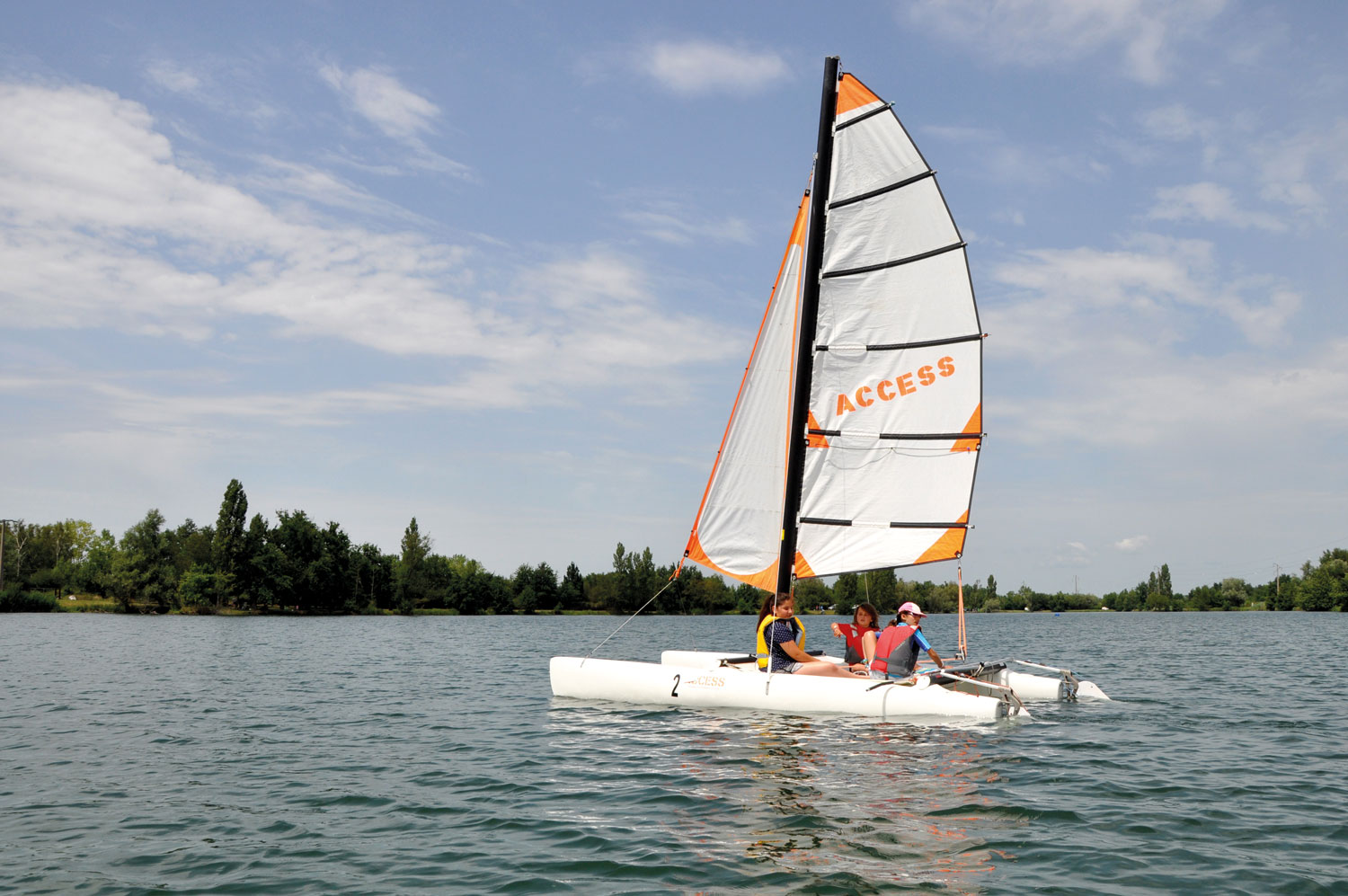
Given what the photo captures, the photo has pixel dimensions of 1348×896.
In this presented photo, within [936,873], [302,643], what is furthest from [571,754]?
[302,643]

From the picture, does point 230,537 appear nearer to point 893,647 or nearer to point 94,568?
point 94,568

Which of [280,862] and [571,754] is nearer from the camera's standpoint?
[280,862]

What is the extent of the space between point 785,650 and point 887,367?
562cm

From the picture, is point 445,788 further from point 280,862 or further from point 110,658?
point 110,658

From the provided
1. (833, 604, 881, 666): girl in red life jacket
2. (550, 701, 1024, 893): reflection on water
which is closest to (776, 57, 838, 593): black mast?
(833, 604, 881, 666): girl in red life jacket

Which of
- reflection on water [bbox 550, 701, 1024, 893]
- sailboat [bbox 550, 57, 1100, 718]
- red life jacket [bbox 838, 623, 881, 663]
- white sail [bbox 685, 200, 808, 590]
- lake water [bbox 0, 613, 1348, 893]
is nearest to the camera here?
lake water [bbox 0, 613, 1348, 893]

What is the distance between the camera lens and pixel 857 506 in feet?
57.3

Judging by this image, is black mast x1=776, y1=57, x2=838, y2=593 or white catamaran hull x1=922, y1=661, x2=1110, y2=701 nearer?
black mast x1=776, y1=57, x2=838, y2=593

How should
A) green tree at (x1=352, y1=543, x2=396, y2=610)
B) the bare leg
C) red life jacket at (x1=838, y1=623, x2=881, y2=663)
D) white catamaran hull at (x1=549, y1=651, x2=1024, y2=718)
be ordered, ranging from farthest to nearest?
green tree at (x1=352, y1=543, x2=396, y2=610)
red life jacket at (x1=838, y1=623, x2=881, y2=663)
the bare leg
white catamaran hull at (x1=549, y1=651, x2=1024, y2=718)

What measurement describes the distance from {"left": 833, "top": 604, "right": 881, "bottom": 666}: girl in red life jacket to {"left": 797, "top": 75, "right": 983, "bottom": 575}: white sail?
0.92 metres

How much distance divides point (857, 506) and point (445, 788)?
9.56 metres

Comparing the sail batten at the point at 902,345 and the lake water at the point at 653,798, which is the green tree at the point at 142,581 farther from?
the sail batten at the point at 902,345

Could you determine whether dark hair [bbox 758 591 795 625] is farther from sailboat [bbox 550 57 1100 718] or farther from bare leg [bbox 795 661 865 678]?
bare leg [bbox 795 661 865 678]

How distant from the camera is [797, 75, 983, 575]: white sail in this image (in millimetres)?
16953
